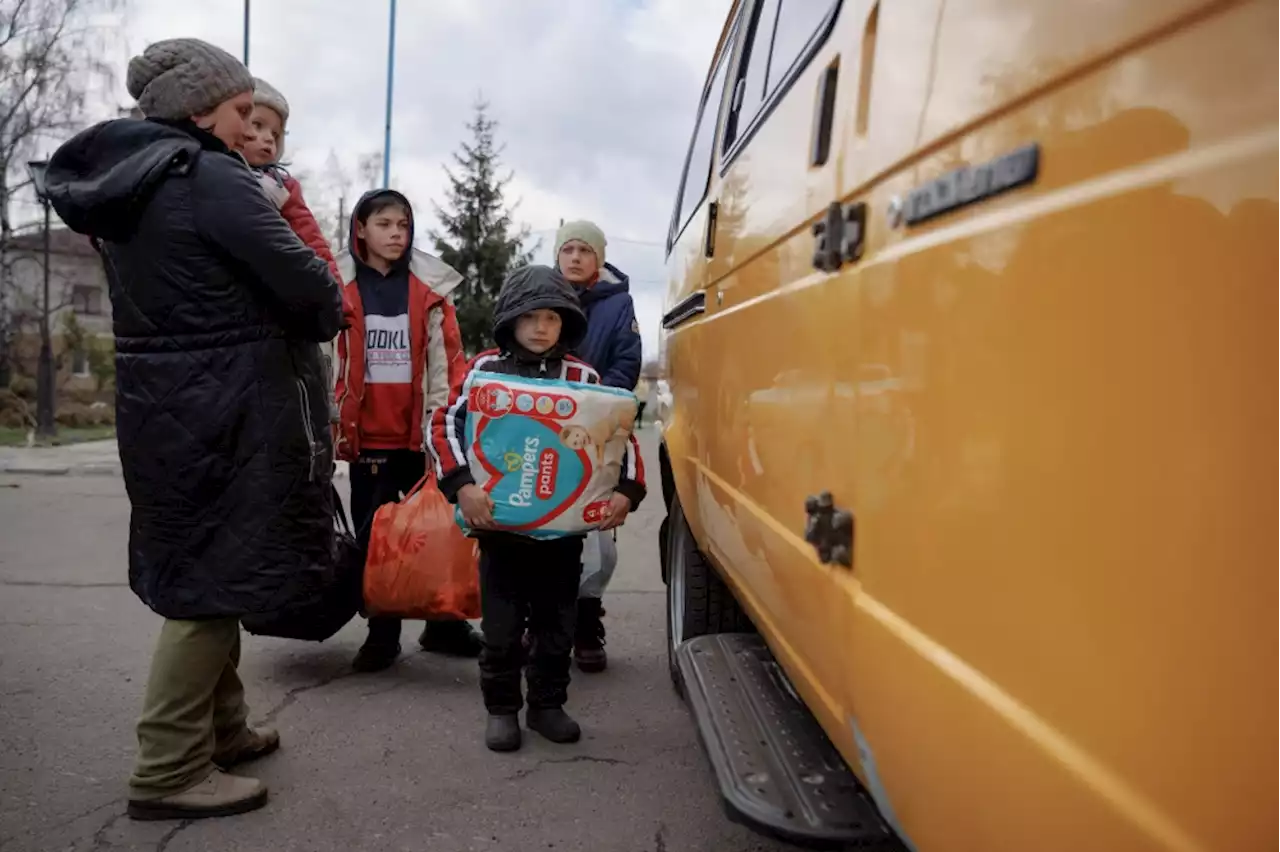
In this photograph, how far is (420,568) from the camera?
11.7 feet

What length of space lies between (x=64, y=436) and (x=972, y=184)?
20.2 metres

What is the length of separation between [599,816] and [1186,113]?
7.68ft

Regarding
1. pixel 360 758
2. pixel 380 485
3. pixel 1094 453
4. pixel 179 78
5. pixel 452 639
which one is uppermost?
pixel 179 78

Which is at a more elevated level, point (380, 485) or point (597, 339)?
point (597, 339)

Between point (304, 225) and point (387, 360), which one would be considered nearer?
point (304, 225)

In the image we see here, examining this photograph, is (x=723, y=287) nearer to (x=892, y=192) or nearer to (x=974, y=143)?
(x=892, y=192)

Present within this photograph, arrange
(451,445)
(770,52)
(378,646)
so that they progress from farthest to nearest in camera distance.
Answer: (378,646) < (451,445) < (770,52)

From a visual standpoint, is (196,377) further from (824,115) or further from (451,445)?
(824,115)

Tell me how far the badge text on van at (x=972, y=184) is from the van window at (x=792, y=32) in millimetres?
737

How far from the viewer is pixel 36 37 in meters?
19.6

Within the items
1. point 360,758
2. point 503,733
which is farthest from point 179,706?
point 503,733

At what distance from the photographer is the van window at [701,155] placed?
139 inches

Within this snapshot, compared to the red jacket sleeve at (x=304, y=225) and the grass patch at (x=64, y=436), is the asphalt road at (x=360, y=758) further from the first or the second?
the grass patch at (x=64, y=436)

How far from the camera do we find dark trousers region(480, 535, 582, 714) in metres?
3.12
